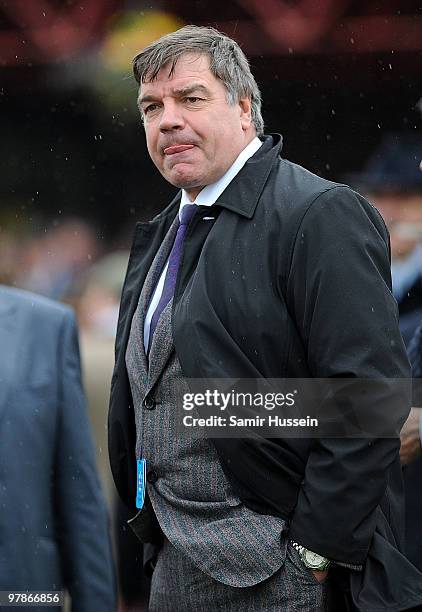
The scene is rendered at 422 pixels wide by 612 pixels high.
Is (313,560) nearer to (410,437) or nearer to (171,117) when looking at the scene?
(410,437)

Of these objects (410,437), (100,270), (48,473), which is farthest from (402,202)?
(48,473)

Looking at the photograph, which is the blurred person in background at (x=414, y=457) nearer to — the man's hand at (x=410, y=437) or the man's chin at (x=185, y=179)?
the man's hand at (x=410, y=437)

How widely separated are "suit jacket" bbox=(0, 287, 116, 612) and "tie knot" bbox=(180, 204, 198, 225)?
12.3 inches

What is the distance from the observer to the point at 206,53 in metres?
2.21

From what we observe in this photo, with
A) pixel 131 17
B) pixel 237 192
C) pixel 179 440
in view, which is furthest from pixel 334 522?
pixel 131 17

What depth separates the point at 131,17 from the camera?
9.42ft

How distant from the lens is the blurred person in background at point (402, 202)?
2.73 meters

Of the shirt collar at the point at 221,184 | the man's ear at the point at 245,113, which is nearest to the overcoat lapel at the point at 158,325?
the shirt collar at the point at 221,184

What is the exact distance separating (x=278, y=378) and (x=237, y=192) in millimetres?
384

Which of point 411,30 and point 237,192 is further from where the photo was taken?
point 411,30

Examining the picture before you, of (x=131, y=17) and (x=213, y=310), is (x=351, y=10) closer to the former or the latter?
(x=131, y=17)

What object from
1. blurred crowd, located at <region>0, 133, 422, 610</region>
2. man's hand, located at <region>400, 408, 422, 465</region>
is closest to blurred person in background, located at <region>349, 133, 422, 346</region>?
blurred crowd, located at <region>0, 133, 422, 610</region>

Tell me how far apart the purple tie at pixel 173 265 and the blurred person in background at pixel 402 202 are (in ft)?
2.24

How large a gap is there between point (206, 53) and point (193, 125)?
0.51ft
